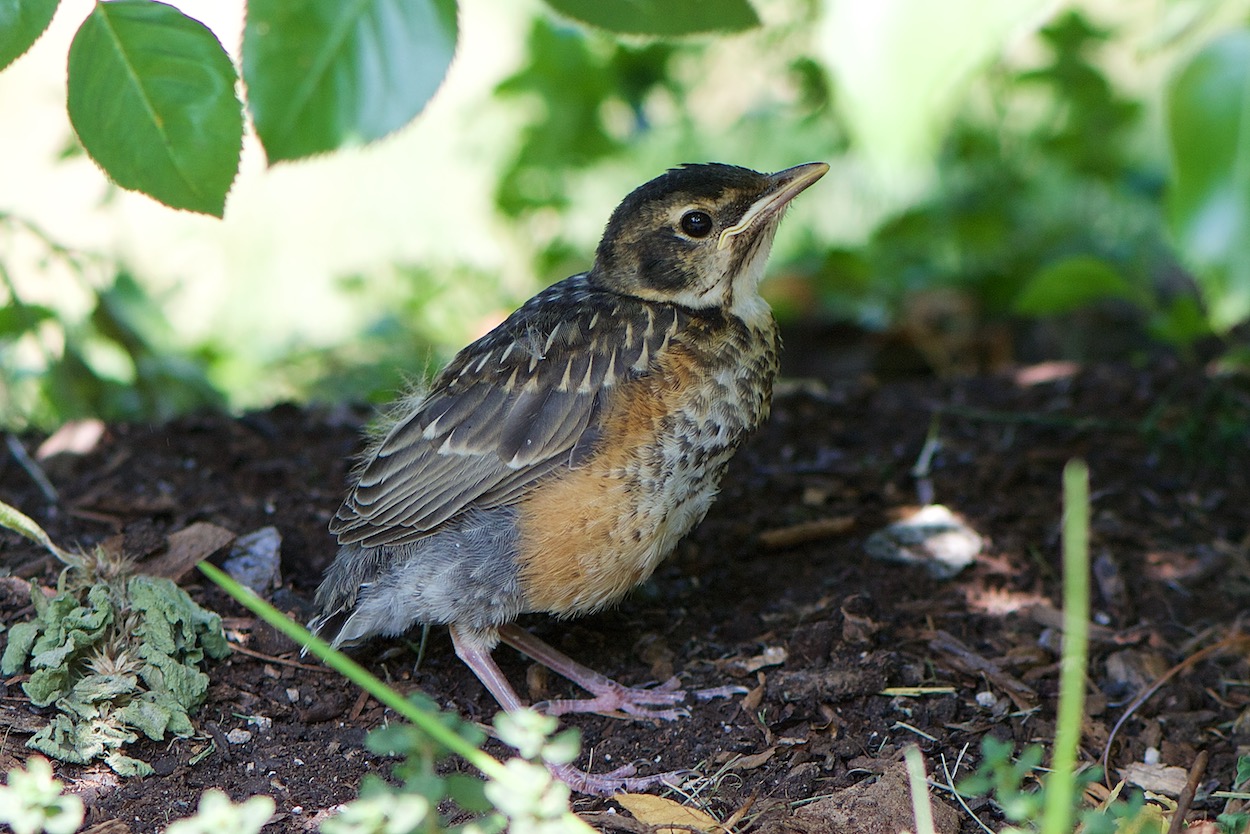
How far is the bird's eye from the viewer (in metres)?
3.60

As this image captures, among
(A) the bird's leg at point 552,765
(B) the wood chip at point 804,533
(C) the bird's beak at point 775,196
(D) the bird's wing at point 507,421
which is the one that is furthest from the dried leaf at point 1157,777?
(C) the bird's beak at point 775,196

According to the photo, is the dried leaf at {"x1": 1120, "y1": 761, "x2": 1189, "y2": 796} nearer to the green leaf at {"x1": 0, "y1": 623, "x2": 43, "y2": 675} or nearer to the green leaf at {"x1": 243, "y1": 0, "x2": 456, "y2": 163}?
the green leaf at {"x1": 243, "y1": 0, "x2": 456, "y2": 163}

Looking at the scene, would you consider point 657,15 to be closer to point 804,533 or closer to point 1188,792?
point 1188,792

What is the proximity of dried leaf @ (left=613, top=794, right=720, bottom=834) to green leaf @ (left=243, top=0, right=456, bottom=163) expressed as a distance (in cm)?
161

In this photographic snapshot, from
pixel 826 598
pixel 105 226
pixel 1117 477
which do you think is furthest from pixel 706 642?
pixel 105 226

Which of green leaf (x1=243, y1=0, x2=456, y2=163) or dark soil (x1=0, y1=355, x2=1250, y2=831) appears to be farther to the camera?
dark soil (x1=0, y1=355, x2=1250, y2=831)

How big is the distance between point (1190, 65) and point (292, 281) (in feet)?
20.9

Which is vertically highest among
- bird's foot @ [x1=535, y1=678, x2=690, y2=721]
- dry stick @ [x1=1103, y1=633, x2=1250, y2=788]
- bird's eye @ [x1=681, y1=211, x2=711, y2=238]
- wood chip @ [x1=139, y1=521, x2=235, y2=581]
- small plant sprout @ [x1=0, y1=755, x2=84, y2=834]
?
bird's eye @ [x1=681, y1=211, x2=711, y2=238]

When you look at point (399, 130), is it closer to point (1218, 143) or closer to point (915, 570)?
point (1218, 143)

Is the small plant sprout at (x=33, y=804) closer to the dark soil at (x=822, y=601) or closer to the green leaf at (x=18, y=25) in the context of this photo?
the dark soil at (x=822, y=601)

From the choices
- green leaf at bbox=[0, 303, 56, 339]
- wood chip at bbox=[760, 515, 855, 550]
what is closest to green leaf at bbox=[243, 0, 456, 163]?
wood chip at bbox=[760, 515, 855, 550]

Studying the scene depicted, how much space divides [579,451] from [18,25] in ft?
5.44

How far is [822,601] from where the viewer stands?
151 inches

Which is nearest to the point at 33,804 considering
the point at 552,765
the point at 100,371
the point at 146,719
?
the point at 146,719
